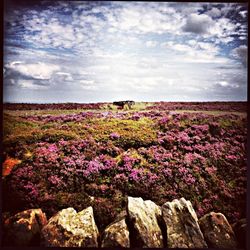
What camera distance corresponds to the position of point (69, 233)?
16.8 ft

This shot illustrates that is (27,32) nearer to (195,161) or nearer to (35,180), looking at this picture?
(35,180)

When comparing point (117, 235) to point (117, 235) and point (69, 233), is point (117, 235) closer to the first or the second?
point (117, 235)

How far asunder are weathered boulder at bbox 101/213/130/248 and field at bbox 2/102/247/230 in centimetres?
30

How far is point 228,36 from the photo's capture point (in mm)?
5652

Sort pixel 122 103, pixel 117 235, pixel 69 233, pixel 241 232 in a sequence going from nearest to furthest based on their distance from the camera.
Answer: pixel 117 235 → pixel 69 233 → pixel 241 232 → pixel 122 103

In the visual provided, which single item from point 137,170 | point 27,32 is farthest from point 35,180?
point 27,32

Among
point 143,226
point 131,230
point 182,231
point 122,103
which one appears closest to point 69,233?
point 131,230

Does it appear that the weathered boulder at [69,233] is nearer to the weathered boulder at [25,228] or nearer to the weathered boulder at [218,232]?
the weathered boulder at [25,228]

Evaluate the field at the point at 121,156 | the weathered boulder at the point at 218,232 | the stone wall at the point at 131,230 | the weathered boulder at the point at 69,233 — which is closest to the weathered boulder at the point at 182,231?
the stone wall at the point at 131,230

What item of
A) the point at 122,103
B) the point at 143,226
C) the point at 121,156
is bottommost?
the point at 143,226

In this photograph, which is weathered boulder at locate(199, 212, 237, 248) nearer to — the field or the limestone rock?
the field

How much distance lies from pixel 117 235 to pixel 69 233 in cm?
78

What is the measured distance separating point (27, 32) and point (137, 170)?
124 inches

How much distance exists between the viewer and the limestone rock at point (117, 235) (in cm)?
499
